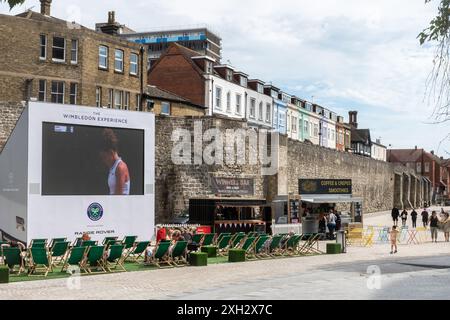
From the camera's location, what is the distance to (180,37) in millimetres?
84312

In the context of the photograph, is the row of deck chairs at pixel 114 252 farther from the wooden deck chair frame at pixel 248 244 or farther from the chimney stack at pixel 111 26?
the chimney stack at pixel 111 26

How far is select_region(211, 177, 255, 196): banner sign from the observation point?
3599 cm

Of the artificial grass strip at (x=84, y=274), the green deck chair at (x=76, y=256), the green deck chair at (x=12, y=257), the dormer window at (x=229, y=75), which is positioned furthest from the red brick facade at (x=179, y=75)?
the green deck chair at (x=12, y=257)

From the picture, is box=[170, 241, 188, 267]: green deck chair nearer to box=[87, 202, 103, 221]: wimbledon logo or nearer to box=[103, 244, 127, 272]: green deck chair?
box=[103, 244, 127, 272]: green deck chair

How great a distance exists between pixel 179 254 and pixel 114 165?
7435 millimetres

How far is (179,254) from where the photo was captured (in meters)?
18.9

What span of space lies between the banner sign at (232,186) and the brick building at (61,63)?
32.4 feet

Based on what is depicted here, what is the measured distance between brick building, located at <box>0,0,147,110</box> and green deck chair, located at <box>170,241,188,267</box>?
2199 cm

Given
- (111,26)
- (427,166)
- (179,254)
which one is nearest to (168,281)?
(179,254)

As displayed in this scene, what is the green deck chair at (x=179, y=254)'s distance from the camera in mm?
18688

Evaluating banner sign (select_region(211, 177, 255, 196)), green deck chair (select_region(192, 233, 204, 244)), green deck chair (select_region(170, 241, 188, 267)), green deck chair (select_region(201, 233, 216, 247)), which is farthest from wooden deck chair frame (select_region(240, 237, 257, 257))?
banner sign (select_region(211, 177, 255, 196))

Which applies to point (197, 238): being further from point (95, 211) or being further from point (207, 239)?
point (95, 211)

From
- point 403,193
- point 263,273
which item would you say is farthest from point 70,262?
point 403,193
